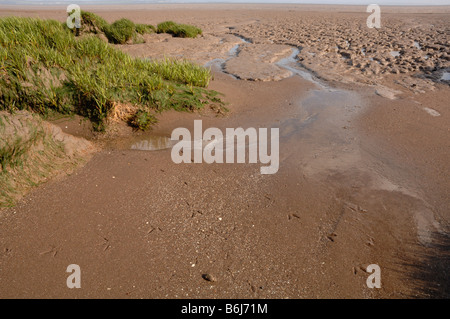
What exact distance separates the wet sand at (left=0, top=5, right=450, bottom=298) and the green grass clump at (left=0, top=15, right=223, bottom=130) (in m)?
0.49

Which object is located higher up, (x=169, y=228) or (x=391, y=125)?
(x=391, y=125)

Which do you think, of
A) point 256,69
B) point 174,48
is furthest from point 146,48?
point 256,69

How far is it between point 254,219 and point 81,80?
12.0 feet

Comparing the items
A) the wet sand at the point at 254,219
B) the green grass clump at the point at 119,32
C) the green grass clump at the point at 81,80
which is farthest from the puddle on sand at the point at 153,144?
the green grass clump at the point at 119,32

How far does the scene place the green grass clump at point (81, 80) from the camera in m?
4.69

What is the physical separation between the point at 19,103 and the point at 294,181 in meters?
4.36

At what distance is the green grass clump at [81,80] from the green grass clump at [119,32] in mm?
4440

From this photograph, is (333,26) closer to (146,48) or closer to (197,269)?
(146,48)

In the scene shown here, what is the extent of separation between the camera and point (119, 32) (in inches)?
426

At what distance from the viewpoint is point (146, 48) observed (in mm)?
10461
